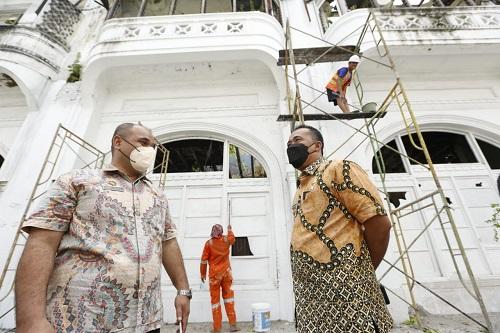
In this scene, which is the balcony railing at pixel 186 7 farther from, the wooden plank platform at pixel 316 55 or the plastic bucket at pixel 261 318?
the plastic bucket at pixel 261 318

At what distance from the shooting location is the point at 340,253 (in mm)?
1239

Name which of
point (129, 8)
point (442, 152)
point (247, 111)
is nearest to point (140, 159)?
point (247, 111)

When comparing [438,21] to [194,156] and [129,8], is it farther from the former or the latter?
[129,8]

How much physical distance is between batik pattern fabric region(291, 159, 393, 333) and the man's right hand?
44.7 inches

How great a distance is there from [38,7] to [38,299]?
8.28 m

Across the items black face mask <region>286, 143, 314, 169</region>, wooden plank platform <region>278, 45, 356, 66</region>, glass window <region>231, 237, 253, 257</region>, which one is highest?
wooden plank platform <region>278, 45, 356, 66</region>

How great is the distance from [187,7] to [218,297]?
676cm

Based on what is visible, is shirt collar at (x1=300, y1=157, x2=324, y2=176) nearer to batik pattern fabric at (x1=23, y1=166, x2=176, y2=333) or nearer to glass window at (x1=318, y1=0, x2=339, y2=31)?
batik pattern fabric at (x1=23, y1=166, x2=176, y2=333)

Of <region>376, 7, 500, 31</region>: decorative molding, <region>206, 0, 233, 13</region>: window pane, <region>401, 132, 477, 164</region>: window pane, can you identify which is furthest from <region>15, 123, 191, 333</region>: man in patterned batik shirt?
<region>206, 0, 233, 13</region>: window pane

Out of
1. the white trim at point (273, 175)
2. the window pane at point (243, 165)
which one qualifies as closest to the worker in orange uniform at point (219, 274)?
the white trim at point (273, 175)

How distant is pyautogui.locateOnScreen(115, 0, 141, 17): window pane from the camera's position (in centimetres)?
645

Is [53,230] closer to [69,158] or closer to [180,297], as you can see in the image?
[180,297]

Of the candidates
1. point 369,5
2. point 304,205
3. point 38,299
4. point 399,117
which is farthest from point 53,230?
point 369,5

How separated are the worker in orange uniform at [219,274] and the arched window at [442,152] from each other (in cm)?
311
